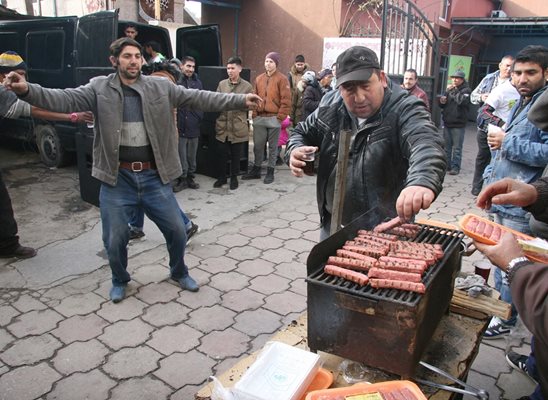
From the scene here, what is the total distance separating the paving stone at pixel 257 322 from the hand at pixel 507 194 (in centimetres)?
205

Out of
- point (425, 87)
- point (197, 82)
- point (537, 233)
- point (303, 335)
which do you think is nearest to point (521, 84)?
point (537, 233)

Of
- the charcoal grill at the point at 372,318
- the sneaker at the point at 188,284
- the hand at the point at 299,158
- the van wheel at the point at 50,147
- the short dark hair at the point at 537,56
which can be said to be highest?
the short dark hair at the point at 537,56

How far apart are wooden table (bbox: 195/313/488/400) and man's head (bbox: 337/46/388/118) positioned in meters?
1.30

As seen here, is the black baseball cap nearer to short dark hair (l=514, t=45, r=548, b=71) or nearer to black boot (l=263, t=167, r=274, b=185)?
short dark hair (l=514, t=45, r=548, b=71)

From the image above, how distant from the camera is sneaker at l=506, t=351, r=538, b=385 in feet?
11.0

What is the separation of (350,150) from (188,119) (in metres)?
5.18

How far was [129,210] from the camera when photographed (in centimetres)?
412

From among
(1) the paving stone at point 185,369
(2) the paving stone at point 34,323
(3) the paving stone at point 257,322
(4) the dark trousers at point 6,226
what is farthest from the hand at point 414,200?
(4) the dark trousers at point 6,226

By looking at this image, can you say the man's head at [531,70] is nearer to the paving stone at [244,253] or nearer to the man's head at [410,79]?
the paving stone at [244,253]

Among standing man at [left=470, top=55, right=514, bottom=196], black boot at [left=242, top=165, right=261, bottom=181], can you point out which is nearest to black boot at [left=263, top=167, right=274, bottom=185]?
black boot at [left=242, top=165, right=261, bottom=181]

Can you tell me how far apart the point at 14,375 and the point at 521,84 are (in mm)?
4684

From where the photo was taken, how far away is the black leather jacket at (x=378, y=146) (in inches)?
102

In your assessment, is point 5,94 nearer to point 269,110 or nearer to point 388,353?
point 388,353

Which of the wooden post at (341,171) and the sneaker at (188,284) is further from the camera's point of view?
the sneaker at (188,284)
